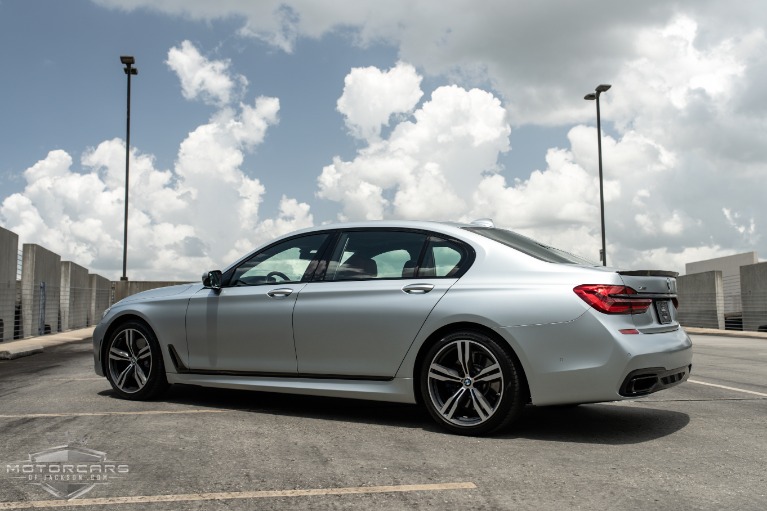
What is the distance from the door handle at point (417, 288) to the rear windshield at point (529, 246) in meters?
0.62

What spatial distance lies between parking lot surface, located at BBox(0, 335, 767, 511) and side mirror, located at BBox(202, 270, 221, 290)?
1.04 metres

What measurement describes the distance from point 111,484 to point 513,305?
108 inches

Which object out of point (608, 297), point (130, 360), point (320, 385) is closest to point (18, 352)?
point (130, 360)

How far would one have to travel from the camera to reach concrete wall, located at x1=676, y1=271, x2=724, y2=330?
86.6ft

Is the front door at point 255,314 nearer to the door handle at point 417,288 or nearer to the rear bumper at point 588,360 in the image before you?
the door handle at point 417,288

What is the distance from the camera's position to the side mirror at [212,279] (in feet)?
21.1

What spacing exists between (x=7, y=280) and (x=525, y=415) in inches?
614

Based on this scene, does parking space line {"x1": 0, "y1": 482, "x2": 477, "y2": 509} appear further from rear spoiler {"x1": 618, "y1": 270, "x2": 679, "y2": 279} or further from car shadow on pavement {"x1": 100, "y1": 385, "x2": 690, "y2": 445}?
rear spoiler {"x1": 618, "y1": 270, "x2": 679, "y2": 279}

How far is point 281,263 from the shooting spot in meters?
6.29

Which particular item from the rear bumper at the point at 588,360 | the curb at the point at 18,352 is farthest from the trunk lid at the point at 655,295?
the curb at the point at 18,352

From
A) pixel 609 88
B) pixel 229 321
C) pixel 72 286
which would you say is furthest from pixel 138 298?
pixel 609 88

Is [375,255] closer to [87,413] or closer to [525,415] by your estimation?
[525,415]

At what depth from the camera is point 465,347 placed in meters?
5.12

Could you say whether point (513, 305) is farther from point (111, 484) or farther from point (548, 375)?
point (111, 484)
